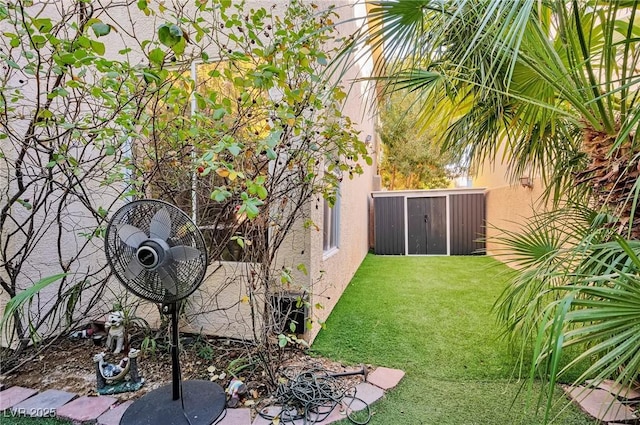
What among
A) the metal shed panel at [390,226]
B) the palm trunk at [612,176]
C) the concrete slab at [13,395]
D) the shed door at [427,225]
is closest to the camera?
the palm trunk at [612,176]

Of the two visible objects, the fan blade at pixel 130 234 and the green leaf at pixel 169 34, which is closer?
the green leaf at pixel 169 34

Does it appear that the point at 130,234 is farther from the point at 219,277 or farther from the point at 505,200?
the point at 505,200

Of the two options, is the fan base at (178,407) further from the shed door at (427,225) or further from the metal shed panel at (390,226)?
the shed door at (427,225)

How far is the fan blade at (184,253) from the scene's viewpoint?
7.68ft

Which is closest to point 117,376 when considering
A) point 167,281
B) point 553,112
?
point 167,281

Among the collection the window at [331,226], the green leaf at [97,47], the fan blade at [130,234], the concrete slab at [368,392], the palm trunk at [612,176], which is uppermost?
the green leaf at [97,47]

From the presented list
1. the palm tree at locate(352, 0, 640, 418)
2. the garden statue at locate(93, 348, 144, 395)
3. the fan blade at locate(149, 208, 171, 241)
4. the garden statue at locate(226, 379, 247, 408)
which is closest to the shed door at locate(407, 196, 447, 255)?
the palm tree at locate(352, 0, 640, 418)

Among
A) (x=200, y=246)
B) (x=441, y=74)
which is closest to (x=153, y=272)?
(x=200, y=246)

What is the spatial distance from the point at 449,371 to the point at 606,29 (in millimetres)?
3215

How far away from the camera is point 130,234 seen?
2.40m

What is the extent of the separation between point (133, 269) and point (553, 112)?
12.6 feet

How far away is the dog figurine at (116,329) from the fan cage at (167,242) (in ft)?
5.44

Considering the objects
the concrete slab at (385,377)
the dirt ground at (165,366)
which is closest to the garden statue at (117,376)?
the dirt ground at (165,366)

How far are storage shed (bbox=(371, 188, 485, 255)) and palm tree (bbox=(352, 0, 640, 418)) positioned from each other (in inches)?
325
